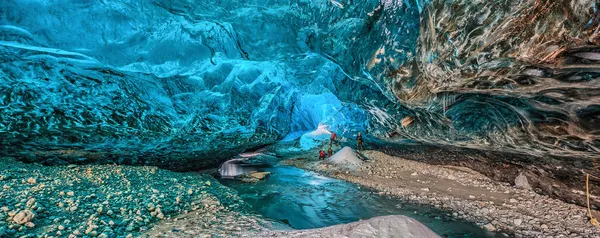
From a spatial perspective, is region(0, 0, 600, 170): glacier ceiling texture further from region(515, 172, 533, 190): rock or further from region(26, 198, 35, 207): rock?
region(26, 198, 35, 207): rock

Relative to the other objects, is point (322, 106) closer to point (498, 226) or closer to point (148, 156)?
point (148, 156)

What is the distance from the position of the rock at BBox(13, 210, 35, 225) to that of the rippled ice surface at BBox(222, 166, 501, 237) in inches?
179

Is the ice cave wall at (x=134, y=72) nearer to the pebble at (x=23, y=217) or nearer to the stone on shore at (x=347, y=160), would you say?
the stone on shore at (x=347, y=160)

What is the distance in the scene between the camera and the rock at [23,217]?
139 inches

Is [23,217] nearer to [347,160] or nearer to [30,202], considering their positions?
[30,202]

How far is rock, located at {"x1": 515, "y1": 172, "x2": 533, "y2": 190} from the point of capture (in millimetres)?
7824

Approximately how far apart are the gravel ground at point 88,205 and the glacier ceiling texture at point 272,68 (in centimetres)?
230

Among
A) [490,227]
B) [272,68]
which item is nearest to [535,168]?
[490,227]

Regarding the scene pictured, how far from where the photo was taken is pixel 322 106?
84.3 ft

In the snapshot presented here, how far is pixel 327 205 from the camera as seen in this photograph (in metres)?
7.82

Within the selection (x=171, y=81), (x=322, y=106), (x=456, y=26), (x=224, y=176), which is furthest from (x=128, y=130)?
(x=322, y=106)

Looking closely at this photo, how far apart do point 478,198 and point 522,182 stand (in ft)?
6.13

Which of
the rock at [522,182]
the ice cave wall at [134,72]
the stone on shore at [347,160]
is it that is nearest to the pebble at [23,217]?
the ice cave wall at [134,72]

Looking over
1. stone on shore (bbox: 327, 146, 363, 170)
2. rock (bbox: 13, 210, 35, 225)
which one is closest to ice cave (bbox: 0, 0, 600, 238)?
rock (bbox: 13, 210, 35, 225)
